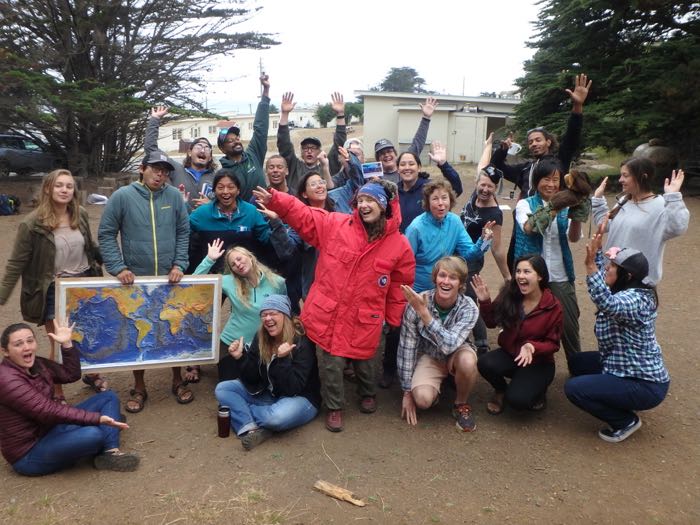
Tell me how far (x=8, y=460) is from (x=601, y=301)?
14.5 ft

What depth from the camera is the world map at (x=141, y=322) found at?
183 inches

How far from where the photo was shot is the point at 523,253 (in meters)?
5.23

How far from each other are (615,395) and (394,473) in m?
1.81

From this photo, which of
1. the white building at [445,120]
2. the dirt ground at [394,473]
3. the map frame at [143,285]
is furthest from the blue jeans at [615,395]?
the white building at [445,120]

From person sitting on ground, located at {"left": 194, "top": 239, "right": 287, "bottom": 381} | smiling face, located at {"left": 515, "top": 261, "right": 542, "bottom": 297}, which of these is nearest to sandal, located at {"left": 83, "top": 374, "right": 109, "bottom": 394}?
person sitting on ground, located at {"left": 194, "top": 239, "right": 287, "bottom": 381}

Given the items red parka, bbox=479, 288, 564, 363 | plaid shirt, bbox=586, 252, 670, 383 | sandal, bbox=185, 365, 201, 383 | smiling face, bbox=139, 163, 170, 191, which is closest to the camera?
plaid shirt, bbox=586, 252, 670, 383

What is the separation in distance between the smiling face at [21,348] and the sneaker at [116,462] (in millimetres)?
848

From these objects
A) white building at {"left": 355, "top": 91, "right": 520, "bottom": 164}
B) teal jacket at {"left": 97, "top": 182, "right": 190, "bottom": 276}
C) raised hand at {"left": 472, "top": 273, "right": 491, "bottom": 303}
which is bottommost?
raised hand at {"left": 472, "top": 273, "right": 491, "bottom": 303}

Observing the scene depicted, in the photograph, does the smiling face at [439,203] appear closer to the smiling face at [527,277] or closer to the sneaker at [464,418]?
the smiling face at [527,277]

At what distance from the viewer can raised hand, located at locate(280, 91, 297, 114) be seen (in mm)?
6441

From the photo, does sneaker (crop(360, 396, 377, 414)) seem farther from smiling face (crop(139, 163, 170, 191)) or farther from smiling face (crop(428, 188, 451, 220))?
smiling face (crop(139, 163, 170, 191))

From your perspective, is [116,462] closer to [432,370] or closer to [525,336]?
[432,370]

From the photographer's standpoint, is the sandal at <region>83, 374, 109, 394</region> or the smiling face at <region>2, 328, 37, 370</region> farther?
the sandal at <region>83, 374, 109, 394</region>

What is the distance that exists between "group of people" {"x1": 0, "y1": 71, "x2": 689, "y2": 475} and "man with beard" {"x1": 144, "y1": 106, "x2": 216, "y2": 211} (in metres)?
0.95
